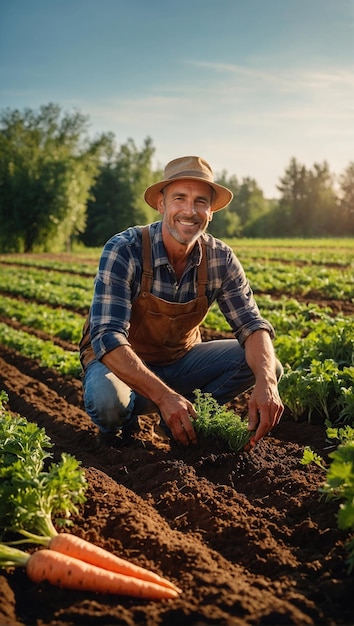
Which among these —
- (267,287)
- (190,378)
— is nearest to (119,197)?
(267,287)

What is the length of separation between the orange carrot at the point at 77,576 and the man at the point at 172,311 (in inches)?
58.2

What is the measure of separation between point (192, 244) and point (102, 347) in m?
1.06

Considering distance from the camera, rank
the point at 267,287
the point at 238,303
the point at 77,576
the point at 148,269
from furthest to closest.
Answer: the point at 267,287 < the point at 238,303 < the point at 148,269 < the point at 77,576

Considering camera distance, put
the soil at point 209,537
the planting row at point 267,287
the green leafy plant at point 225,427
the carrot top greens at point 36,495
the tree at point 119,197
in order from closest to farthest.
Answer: the soil at point 209,537 < the carrot top greens at point 36,495 < the green leafy plant at point 225,427 < the planting row at point 267,287 < the tree at point 119,197

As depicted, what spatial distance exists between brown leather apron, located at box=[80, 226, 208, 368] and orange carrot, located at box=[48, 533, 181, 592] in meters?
2.18

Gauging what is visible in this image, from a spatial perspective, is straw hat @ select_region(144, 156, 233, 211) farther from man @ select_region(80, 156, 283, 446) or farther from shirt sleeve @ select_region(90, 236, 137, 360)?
shirt sleeve @ select_region(90, 236, 137, 360)

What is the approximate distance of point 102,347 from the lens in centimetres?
429

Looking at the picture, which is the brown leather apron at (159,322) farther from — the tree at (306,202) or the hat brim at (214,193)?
the tree at (306,202)

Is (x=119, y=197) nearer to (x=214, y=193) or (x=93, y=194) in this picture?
(x=93, y=194)

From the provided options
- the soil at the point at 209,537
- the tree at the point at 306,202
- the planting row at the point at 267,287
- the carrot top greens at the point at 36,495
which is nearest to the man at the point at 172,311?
Answer: the soil at the point at 209,537

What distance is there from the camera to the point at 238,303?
15.9ft

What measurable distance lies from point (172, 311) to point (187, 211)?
2.52 ft

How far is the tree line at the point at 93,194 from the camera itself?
165 ft

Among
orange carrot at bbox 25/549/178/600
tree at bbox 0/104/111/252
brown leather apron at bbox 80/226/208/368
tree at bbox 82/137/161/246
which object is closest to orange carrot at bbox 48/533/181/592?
orange carrot at bbox 25/549/178/600
